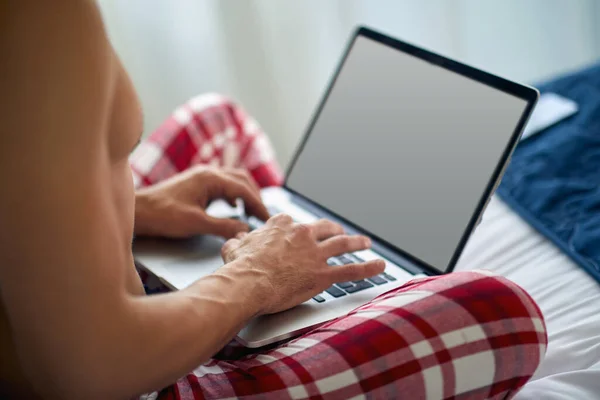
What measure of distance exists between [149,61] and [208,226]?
922 millimetres

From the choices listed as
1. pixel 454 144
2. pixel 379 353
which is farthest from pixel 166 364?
pixel 454 144

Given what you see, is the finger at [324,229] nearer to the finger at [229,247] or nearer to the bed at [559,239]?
the finger at [229,247]

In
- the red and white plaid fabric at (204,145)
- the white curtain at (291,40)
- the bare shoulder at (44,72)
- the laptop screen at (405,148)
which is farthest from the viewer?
the white curtain at (291,40)

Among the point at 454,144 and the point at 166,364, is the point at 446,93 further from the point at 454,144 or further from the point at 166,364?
the point at 166,364

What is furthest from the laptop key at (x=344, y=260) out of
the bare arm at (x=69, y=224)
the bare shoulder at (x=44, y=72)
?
the bare shoulder at (x=44, y=72)

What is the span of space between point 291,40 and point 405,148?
38.7 inches

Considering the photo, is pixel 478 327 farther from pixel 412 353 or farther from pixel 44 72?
pixel 44 72

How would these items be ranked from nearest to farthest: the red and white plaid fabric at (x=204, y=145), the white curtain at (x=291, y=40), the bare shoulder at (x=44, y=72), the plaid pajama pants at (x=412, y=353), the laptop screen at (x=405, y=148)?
1. the bare shoulder at (x=44, y=72)
2. the plaid pajama pants at (x=412, y=353)
3. the laptop screen at (x=405, y=148)
4. the red and white plaid fabric at (x=204, y=145)
5. the white curtain at (x=291, y=40)

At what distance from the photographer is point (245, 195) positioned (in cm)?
103

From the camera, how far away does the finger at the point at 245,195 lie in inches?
40.5

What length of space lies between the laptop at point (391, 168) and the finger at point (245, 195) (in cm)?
4

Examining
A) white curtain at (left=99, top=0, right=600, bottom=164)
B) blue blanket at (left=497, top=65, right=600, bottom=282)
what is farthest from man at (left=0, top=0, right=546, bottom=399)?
white curtain at (left=99, top=0, right=600, bottom=164)

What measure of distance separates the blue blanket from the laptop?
0.19m

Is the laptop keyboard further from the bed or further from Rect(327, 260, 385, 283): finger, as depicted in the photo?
the bed
